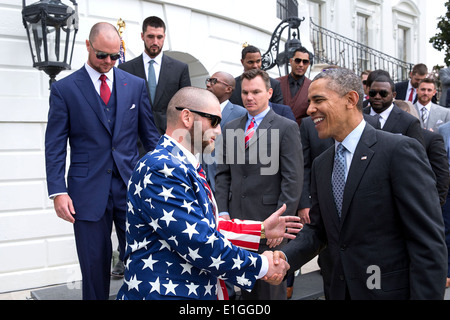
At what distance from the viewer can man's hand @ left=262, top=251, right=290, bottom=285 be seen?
2.98 meters

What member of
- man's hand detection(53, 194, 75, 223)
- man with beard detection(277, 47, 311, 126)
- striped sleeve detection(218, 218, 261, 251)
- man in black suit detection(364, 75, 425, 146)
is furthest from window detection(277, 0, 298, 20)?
striped sleeve detection(218, 218, 261, 251)

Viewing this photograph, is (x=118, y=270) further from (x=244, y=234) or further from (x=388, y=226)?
(x=388, y=226)

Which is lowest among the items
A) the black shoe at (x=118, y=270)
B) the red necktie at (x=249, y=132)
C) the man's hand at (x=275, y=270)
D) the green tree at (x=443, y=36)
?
the black shoe at (x=118, y=270)

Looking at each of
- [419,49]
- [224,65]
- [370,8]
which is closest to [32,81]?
[224,65]

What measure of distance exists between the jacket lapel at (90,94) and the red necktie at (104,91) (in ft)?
0.23

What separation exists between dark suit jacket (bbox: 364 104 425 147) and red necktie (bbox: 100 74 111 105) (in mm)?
2584

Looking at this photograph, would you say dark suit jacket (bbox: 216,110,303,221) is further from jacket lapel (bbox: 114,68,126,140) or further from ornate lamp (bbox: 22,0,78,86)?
ornate lamp (bbox: 22,0,78,86)

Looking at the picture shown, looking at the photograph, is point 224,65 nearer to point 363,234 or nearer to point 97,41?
point 97,41

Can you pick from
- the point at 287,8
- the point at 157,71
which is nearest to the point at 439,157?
the point at 157,71

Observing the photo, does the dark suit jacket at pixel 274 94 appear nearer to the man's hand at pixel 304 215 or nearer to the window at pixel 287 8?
the man's hand at pixel 304 215

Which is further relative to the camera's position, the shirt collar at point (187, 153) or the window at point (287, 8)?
the window at point (287, 8)

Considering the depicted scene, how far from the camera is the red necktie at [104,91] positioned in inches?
161

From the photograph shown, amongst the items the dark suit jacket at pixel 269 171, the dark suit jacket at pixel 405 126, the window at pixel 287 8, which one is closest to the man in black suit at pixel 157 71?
the dark suit jacket at pixel 269 171
